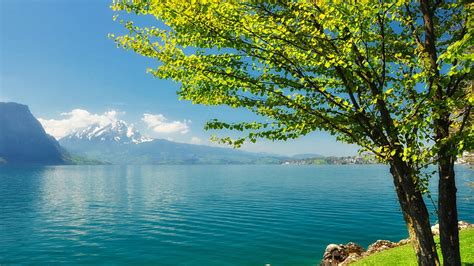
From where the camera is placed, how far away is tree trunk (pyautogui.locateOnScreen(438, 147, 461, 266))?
1167cm

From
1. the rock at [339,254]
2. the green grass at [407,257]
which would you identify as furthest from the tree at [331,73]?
the rock at [339,254]

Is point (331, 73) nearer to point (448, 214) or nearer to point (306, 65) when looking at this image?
point (306, 65)

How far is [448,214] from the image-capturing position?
38.5 feet

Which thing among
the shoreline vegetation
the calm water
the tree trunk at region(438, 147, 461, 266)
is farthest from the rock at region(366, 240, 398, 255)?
the tree trunk at region(438, 147, 461, 266)

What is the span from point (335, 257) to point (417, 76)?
2652 cm

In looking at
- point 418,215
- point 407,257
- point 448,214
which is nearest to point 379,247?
point 407,257

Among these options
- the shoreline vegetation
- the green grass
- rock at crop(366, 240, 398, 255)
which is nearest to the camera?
the green grass

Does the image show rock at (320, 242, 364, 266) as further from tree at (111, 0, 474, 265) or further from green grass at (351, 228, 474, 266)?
tree at (111, 0, 474, 265)

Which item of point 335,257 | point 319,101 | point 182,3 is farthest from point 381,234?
point 182,3

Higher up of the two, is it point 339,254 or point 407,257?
point 407,257

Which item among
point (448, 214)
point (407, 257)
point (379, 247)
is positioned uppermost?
point (448, 214)

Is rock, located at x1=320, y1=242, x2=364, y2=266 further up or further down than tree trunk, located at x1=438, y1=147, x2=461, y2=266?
further down

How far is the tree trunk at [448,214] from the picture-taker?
1167cm

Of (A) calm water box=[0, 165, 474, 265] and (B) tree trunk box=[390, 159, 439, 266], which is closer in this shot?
(B) tree trunk box=[390, 159, 439, 266]
